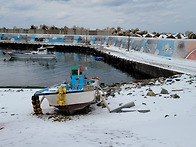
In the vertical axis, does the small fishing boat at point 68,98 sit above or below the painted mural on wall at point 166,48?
below

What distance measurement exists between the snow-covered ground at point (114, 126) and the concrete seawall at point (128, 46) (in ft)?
42.7

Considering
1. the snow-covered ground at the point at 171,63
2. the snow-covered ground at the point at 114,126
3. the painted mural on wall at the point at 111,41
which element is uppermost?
the painted mural on wall at the point at 111,41

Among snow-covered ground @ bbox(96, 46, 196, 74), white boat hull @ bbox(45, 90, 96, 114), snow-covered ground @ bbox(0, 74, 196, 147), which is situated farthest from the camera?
snow-covered ground @ bbox(96, 46, 196, 74)

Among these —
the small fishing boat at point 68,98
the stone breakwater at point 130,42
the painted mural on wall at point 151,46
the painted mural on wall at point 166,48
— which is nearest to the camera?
the small fishing boat at point 68,98

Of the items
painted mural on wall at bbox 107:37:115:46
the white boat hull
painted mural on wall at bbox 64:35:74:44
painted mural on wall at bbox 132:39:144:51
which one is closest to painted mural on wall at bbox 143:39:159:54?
painted mural on wall at bbox 132:39:144:51

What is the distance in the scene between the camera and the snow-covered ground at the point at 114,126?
20.6 ft

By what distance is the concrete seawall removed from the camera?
97.9ft

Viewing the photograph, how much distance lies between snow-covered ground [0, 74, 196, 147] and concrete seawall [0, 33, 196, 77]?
13025 mm

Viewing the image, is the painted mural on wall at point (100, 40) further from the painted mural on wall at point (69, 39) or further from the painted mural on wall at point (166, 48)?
the painted mural on wall at point (166, 48)

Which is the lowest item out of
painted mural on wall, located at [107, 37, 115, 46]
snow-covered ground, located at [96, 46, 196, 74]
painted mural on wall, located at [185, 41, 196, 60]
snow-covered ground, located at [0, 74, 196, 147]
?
snow-covered ground, located at [0, 74, 196, 147]

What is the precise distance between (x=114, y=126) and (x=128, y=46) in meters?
43.9

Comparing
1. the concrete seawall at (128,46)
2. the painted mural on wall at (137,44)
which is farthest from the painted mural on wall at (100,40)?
the painted mural on wall at (137,44)

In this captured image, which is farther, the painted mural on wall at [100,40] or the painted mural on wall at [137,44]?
the painted mural on wall at [100,40]

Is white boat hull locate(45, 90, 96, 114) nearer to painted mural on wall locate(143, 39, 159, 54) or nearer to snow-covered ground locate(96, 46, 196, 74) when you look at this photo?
snow-covered ground locate(96, 46, 196, 74)
